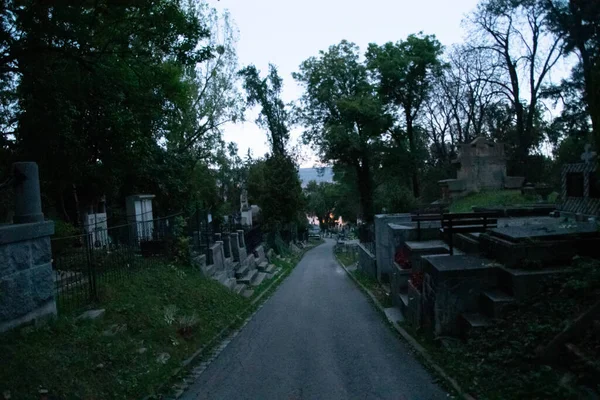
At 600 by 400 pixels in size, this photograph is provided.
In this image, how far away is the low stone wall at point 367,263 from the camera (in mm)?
17938

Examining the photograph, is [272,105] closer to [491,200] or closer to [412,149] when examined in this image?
[412,149]

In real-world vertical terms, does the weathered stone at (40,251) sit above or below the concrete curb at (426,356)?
above

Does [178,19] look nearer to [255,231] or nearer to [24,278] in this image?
[24,278]

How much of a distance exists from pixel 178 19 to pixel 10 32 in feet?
11.2

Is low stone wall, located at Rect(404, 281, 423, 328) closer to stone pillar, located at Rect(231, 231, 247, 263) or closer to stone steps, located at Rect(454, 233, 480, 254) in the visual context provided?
stone steps, located at Rect(454, 233, 480, 254)

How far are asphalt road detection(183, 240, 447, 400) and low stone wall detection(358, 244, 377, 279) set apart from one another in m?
4.84

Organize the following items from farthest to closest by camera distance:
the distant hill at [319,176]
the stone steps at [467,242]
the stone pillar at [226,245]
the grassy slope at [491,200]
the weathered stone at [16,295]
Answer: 1. the distant hill at [319,176]
2. the grassy slope at [491,200]
3. the stone pillar at [226,245]
4. the stone steps at [467,242]
5. the weathered stone at [16,295]

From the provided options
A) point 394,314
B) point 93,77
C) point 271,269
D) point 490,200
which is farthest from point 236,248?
point 490,200

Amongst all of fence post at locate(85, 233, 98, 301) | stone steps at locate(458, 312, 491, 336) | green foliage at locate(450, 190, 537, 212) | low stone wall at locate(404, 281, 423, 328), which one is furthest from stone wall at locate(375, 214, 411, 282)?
fence post at locate(85, 233, 98, 301)

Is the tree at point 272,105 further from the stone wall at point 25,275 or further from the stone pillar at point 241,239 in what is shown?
the stone wall at point 25,275

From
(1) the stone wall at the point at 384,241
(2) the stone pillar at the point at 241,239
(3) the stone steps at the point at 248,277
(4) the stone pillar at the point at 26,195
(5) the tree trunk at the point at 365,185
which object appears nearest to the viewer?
(4) the stone pillar at the point at 26,195

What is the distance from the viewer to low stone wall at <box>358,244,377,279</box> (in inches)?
706

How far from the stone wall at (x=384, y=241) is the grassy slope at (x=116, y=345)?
7.21 meters

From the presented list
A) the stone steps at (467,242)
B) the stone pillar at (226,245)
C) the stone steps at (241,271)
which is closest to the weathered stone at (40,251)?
the stone steps at (467,242)
